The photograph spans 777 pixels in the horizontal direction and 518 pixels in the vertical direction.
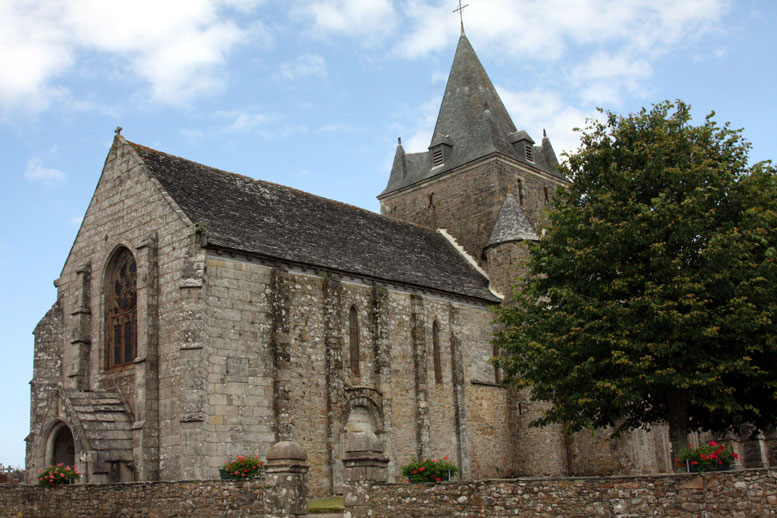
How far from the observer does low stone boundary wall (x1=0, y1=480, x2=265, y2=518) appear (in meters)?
16.0

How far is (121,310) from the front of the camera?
25188 mm

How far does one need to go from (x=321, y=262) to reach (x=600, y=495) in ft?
48.2

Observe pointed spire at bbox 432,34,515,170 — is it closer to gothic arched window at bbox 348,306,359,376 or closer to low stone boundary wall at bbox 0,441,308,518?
gothic arched window at bbox 348,306,359,376

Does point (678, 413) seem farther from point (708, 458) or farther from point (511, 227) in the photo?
point (511, 227)

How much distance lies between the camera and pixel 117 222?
2578 centimetres

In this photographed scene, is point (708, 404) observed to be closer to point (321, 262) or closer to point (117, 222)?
point (321, 262)

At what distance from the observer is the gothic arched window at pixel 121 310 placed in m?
24.6

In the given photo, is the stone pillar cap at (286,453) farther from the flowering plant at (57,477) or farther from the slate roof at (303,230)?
the slate roof at (303,230)

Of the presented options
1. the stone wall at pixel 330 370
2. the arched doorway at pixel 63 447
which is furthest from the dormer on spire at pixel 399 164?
the arched doorway at pixel 63 447

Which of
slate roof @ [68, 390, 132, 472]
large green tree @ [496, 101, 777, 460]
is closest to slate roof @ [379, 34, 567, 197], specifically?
large green tree @ [496, 101, 777, 460]

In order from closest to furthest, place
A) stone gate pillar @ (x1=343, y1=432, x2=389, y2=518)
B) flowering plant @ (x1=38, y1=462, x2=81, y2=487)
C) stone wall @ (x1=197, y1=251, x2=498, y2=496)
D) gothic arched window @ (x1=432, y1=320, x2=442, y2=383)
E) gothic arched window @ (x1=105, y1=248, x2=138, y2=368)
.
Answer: stone gate pillar @ (x1=343, y1=432, x2=389, y2=518), flowering plant @ (x1=38, y1=462, x2=81, y2=487), stone wall @ (x1=197, y1=251, x2=498, y2=496), gothic arched window @ (x1=105, y1=248, x2=138, y2=368), gothic arched window @ (x1=432, y1=320, x2=442, y2=383)

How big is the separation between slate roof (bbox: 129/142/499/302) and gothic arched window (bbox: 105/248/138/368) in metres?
3.16

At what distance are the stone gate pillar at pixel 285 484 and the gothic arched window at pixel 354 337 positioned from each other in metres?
10.6

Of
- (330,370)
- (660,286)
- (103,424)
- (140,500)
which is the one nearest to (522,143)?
(330,370)
